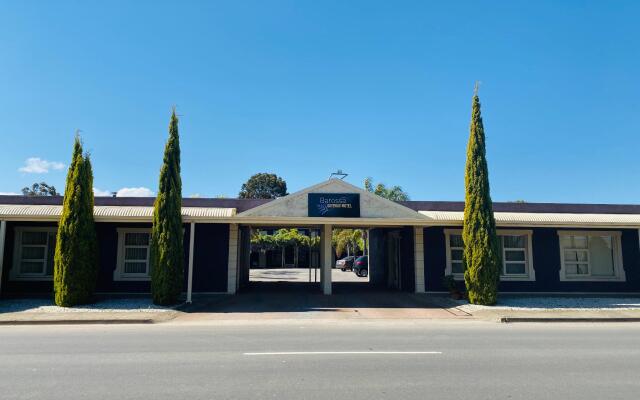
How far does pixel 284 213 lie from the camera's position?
1677 cm

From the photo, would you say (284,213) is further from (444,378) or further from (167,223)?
(444,378)

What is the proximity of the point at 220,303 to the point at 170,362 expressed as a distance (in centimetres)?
862

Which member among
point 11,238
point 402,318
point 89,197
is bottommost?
point 402,318

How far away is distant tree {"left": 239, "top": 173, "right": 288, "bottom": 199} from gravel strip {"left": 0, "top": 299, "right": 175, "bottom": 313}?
196 feet

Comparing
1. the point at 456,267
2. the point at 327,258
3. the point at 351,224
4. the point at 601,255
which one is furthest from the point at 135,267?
the point at 601,255

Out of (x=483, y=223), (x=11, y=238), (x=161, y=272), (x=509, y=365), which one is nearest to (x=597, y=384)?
(x=509, y=365)

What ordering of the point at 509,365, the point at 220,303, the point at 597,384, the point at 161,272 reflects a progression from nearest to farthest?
1. the point at 597,384
2. the point at 509,365
3. the point at 161,272
4. the point at 220,303

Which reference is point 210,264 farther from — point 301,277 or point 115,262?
point 301,277

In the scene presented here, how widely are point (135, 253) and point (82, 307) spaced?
12.5ft

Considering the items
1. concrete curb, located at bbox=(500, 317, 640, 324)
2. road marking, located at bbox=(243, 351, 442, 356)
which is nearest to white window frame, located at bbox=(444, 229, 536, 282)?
concrete curb, located at bbox=(500, 317, 640, 324)

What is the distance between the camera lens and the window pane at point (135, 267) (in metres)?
17.6

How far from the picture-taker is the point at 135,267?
17609 mm

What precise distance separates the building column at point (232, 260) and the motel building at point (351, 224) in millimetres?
38

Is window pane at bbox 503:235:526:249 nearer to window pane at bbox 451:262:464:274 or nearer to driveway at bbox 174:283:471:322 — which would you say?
window pane at bbox 451:262:464:274
